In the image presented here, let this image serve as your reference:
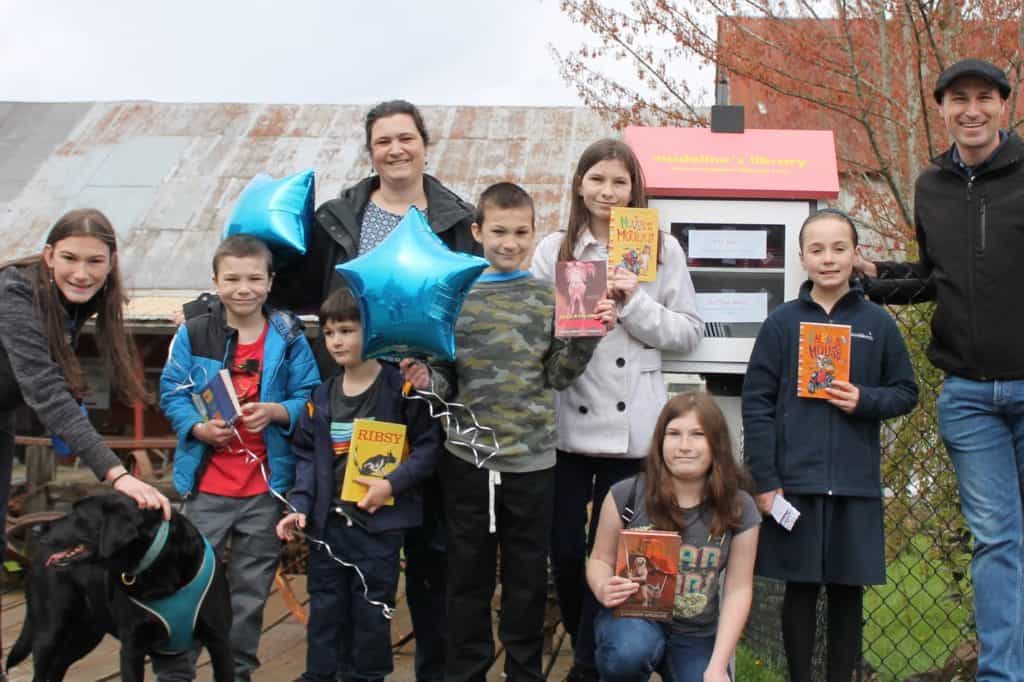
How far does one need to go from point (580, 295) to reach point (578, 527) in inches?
39.2

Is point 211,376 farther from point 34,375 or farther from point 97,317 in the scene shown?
point 34,375

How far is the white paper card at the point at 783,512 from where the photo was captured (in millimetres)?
3788

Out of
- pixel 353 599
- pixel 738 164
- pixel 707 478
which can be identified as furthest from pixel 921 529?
pixel 353 599

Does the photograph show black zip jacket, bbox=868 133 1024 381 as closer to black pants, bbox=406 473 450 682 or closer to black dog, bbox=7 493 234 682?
black pants, bbox=406 473 450 682

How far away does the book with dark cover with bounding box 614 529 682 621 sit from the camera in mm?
3545

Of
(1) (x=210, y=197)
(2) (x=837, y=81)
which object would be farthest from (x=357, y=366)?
(1) (x=210, y=197)

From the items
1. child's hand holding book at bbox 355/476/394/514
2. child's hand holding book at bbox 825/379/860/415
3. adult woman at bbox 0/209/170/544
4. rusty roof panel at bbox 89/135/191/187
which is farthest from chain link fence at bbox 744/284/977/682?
rusty roof panel at bbox 89/135/191/187

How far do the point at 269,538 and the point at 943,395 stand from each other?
2.67 m

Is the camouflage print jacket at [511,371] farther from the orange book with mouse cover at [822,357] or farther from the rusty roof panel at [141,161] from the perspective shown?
the rusty roof panel at [141,161]

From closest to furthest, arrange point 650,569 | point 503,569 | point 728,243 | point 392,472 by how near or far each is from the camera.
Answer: point 650,569 < point 503,569 < point 392,472 < point 728,243

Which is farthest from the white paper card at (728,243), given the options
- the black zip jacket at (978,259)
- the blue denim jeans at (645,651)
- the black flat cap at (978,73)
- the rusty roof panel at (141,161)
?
the rusty roof panel at (141,161)

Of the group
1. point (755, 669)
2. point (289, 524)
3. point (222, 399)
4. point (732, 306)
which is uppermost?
point (732, 306)

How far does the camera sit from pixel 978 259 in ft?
12.6

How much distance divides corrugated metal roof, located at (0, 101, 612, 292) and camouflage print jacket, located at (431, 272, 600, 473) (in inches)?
323
